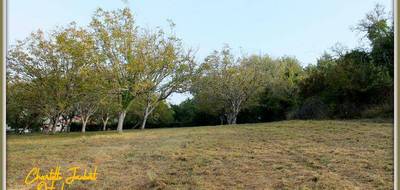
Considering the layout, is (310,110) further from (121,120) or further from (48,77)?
(48,77)

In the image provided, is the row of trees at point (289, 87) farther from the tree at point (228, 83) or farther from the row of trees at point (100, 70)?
the row of trees at point (100, 70)

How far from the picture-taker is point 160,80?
10961 millimetres

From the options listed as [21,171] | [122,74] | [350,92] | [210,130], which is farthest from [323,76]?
[21,171]

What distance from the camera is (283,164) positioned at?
4.82m

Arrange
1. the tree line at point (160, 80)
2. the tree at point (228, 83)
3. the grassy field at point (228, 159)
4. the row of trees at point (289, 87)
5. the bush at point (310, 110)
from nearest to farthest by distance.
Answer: the grassy field at point (228, 159), the row of trees at point (289, 87), the tree line at point (160, 80), the tree at point (228, 83), the bush at point (310, 110)

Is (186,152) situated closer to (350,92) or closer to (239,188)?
(239,188)

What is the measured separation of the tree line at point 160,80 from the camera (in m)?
9.27

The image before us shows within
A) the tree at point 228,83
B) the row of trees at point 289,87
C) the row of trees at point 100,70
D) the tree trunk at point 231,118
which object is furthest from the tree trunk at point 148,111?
the tree trunk at point 231,118

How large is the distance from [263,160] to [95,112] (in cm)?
644

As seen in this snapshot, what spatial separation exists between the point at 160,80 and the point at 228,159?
20.2 feet

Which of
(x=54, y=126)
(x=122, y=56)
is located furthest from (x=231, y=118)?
(x=54, y=126)

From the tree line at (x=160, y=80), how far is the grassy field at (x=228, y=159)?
2.04 m

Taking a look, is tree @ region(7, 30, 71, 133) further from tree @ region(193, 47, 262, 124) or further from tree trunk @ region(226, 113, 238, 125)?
tree trunk @ region(226, 113, 238, 125)

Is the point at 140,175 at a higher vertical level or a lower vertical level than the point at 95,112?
lower
